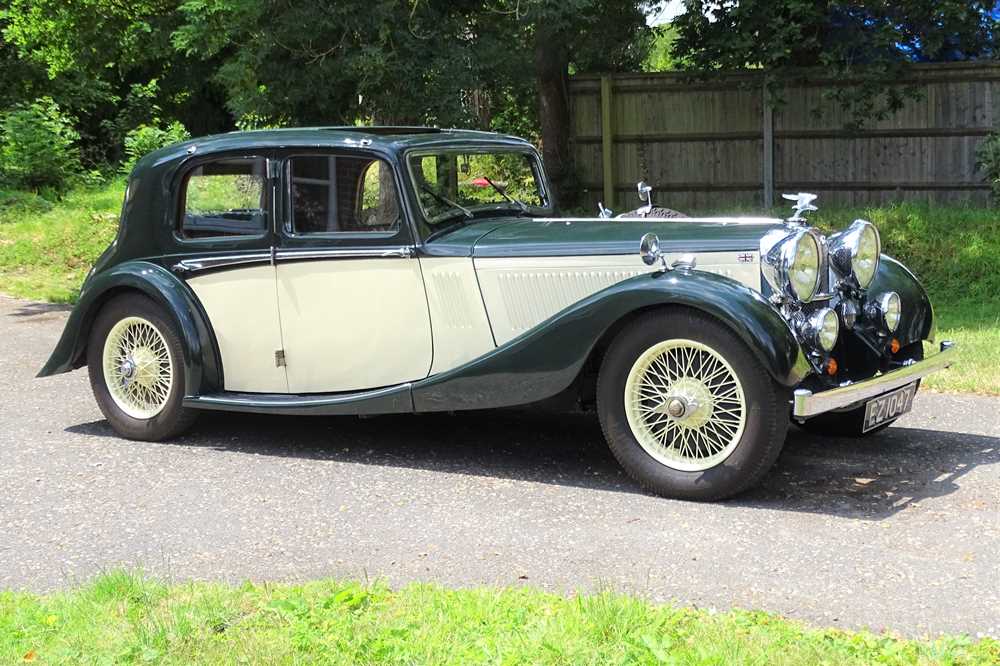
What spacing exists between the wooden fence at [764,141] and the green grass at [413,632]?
11.3 meters

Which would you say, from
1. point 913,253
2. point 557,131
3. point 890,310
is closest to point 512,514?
point 890,310

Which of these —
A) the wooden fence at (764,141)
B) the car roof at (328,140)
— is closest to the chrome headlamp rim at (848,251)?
the car roof at (328,140)

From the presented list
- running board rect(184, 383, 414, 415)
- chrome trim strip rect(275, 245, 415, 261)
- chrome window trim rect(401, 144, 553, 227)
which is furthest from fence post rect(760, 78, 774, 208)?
running board rect(184, 383, 414, 415)

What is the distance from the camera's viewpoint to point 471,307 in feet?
18.6

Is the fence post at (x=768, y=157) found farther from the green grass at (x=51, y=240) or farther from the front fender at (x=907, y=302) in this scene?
the front fender at (x=907, y=302)

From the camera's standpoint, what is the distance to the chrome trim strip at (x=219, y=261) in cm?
607

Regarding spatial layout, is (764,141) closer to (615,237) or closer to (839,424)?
(839,424)

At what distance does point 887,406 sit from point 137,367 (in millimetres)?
3968

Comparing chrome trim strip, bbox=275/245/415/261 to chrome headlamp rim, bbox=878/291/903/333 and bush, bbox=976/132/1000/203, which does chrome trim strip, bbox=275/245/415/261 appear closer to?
chrome headlamp rim, bbox=878/291/903/333

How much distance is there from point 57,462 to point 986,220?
9380 millimetres

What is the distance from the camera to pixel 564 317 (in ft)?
17.2

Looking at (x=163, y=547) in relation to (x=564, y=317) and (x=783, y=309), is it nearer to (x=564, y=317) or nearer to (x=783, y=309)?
(x=564, y=317)

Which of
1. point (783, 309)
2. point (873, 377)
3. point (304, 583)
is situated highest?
point (783, 309)

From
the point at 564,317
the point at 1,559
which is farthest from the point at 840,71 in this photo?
the point at 1,559
